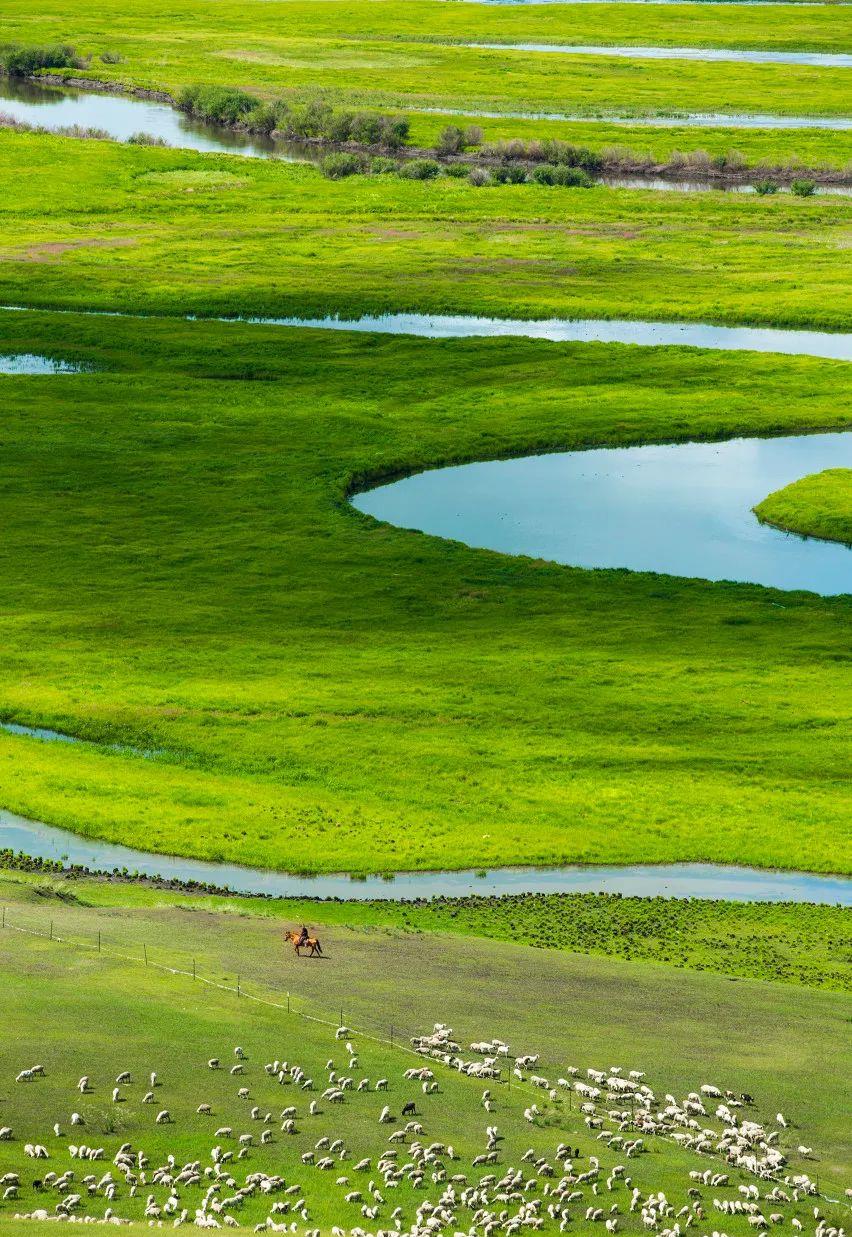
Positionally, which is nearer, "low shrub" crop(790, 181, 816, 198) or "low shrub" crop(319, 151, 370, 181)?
"low shrub" crop(790, 181, 816, 198)

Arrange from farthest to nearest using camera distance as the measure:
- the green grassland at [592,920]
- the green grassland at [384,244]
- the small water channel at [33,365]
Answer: the green grassland at [384,244] < the small water channel at [33,365] < the green grassland at [592,920]

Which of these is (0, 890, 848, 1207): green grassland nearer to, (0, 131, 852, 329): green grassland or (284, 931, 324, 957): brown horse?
(284, 931, 324, 957): brown horse

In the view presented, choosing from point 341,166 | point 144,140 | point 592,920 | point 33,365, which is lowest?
point 592,920

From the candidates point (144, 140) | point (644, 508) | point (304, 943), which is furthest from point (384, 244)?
point (304, 943)

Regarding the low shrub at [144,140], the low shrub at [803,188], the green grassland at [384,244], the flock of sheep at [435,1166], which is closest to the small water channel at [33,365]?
the green grassland at [384,244]

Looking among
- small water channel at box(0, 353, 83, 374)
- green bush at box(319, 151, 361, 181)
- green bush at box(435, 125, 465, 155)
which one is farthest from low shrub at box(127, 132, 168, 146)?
small water channel at box(0, 353, 83, 374)

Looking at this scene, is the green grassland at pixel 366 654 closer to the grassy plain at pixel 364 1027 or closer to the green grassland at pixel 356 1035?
the grassy plain at pixel 364 1027

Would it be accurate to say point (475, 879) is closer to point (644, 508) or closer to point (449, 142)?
point (644, 508)
